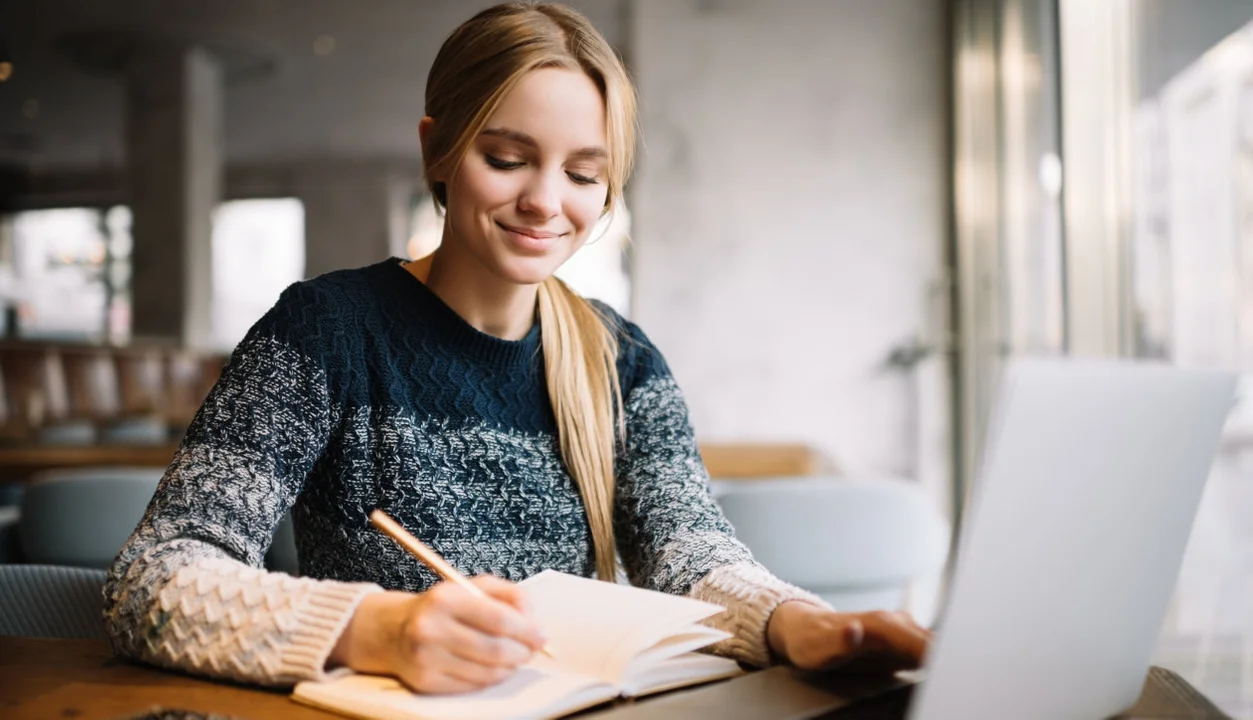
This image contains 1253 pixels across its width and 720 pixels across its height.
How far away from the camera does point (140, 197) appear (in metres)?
7.48

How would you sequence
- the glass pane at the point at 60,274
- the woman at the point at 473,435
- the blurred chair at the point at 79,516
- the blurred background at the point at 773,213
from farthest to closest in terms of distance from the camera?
the glass pane at the point at 60,274, the blurred background at the point at 773,213, the blurred chair at the point at 79,516, the woman at the point at 473,435

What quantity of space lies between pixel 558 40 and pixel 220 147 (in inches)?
297

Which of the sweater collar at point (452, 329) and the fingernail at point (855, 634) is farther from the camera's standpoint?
the sweater collar at point (452, 329)

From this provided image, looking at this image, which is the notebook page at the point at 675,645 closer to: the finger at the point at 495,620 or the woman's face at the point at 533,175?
the finger at the point at 495,620

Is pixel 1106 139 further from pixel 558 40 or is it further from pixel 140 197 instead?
pixel 140 197

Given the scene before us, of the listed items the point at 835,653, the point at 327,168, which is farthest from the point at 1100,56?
the point at 327,168

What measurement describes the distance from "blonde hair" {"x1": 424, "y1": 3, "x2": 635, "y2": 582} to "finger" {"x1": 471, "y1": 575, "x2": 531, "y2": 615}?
16.2 inches

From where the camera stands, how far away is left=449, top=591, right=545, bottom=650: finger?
2.11ft

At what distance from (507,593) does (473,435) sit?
413mm

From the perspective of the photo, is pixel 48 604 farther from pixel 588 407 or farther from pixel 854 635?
pixel 854 635

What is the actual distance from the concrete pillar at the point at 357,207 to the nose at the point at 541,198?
8820 mm

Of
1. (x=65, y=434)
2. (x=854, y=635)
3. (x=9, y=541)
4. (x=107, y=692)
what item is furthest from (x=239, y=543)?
(x=65, y=434)

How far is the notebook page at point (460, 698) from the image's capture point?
2.10 feet

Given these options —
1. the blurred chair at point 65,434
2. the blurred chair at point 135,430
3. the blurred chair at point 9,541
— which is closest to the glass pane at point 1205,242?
the blurred chair at point 9,541
